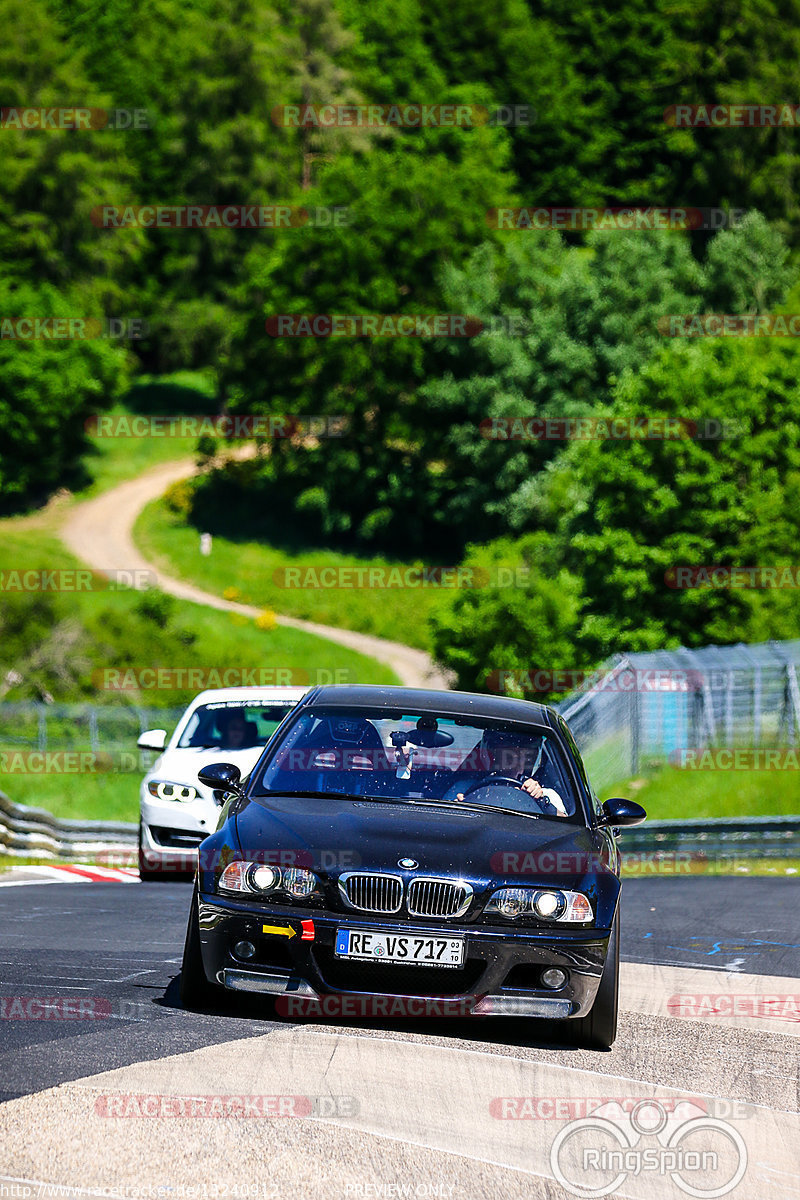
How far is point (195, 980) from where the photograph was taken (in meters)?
7.06

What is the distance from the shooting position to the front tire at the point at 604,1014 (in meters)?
6.82

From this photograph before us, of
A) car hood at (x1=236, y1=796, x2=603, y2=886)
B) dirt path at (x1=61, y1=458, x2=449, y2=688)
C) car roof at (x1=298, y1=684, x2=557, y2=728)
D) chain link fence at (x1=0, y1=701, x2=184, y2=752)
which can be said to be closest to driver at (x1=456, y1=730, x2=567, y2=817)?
car roof at (x1=298, y1=684, x2=557, y2=728)

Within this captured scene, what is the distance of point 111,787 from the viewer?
2845 centimetres

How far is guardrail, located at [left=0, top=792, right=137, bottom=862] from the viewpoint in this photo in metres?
19.2

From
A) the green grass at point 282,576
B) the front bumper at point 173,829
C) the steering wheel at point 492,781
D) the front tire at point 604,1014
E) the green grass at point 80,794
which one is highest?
the steering wheel at point 492,781

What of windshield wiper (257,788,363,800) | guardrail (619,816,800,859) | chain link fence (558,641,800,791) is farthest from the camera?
chain link fence (558,641,800,791)

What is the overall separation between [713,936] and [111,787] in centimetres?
1841

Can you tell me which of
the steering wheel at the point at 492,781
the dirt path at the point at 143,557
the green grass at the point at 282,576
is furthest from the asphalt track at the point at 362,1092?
the green grass at the point at 282,576

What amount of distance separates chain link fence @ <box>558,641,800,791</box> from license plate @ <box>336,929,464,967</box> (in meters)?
16.4

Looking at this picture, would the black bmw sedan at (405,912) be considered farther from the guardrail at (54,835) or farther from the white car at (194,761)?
the guardrail at (54,835)

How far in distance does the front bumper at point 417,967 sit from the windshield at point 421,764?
37.2 inches

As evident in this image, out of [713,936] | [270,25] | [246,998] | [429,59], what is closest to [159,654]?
[713,936]

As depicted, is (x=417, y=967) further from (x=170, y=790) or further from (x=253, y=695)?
(x=253, y=695)

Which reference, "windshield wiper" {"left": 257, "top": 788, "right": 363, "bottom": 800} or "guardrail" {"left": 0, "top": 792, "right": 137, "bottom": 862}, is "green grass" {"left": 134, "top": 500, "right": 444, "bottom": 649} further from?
"windshield wiper" {"left": 257, "top": 788, "right": 363, "bottom": 800}
